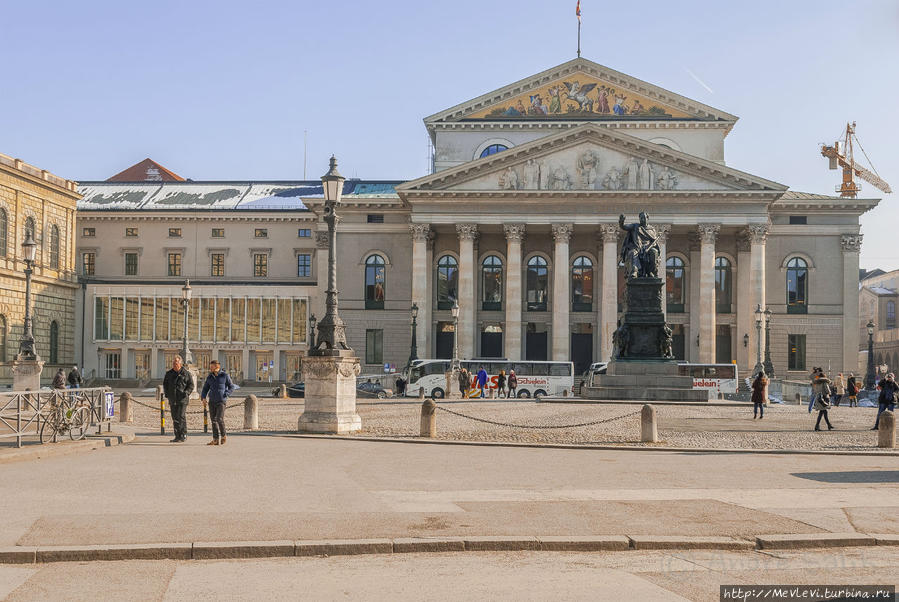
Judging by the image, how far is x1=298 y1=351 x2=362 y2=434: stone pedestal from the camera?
81.9 ft

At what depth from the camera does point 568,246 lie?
70.6m

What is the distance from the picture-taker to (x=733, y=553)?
1010 cm

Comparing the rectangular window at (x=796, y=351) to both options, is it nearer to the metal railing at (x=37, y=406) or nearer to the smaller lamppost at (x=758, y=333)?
the smaller lamppost at (x=758, y=333)

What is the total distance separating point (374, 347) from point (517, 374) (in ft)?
56.2

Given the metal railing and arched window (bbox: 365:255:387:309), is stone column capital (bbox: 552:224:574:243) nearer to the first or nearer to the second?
arched window (bbox: 365:255:387:309)

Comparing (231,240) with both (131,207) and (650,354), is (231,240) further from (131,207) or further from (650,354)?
(650,354)

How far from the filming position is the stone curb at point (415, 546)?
9.50 meters

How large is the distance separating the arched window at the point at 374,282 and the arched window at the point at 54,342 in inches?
929

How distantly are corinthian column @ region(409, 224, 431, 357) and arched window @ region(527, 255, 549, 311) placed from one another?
8779 mm

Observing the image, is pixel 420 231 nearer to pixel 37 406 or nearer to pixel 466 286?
pixel 466 286

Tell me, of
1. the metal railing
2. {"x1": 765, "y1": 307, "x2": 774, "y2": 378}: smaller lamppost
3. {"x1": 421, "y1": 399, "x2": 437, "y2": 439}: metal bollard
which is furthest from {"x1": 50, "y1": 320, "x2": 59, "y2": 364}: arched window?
{"x1": 421, "y1": 399, "x2": 437, "y2": 439}: metal bollard

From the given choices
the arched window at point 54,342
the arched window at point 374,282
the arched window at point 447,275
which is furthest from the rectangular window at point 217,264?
the arched window at point 447,275

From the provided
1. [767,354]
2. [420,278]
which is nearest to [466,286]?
[420,278]

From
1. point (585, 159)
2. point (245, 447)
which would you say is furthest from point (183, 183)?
point (245, 447)
